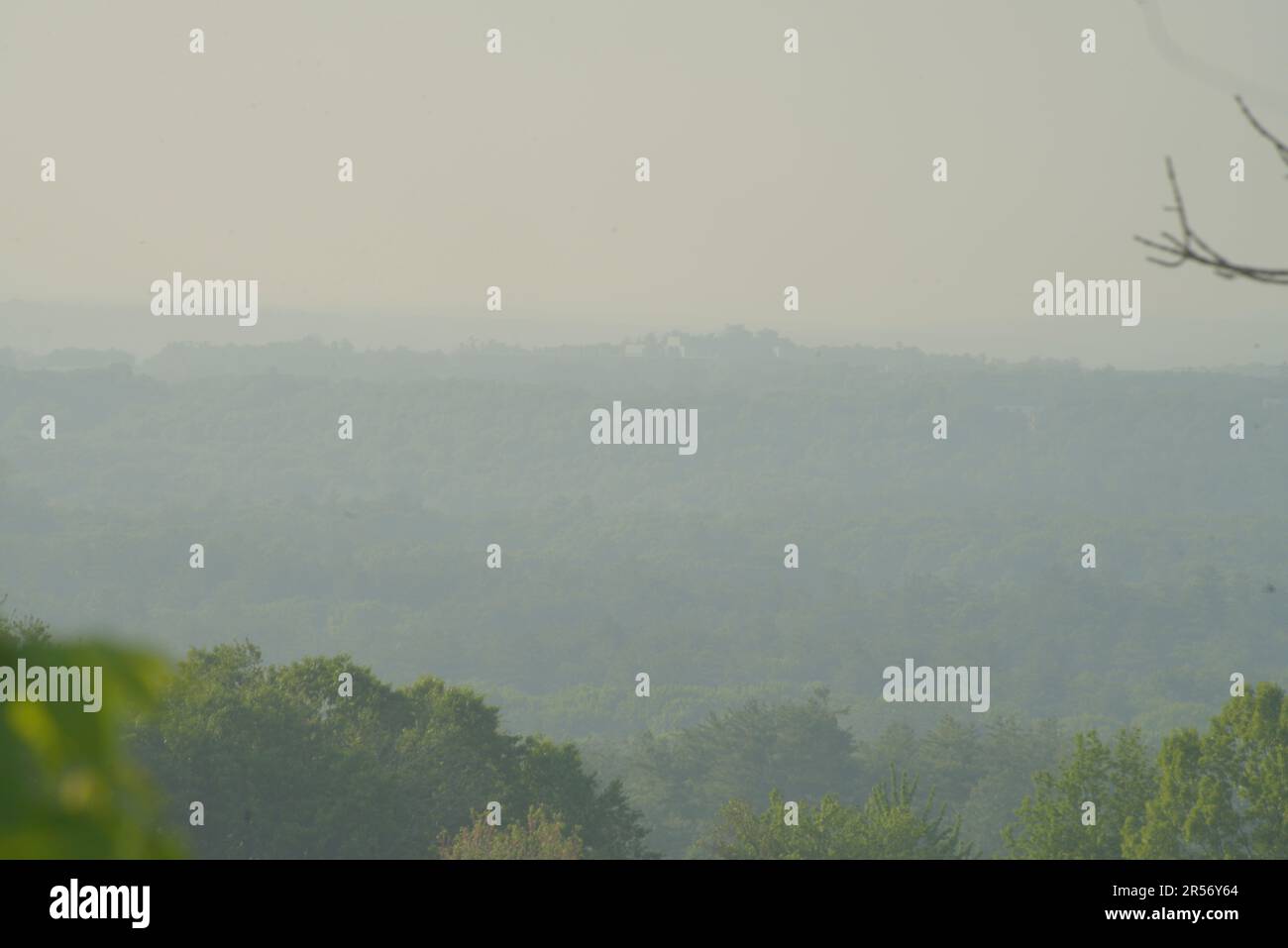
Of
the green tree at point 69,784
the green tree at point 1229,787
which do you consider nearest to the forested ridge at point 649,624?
the green tree at point 1229,787

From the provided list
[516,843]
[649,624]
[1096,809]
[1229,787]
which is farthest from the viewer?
[649,624]

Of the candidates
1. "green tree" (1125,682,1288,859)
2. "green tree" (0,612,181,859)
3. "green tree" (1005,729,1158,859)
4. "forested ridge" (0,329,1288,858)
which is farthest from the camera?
"green tree" (1005,729,1158,859)

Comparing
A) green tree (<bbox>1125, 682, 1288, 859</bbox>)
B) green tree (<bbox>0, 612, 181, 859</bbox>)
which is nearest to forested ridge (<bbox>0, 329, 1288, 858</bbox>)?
green tree (<bbox>1125, 682, 1288, 859</bbox>)

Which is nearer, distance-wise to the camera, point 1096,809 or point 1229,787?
point 1229,787

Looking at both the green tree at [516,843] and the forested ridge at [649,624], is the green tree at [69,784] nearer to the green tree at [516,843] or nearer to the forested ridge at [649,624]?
the green tree at [516,843]

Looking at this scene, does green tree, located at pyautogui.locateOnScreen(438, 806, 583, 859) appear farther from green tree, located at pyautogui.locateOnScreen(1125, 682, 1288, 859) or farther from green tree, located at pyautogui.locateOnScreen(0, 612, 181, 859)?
green tree, located at pyautogui.locateOnScreen(0, 612, 181, 859)

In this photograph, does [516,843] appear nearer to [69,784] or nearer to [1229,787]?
[1229,787]

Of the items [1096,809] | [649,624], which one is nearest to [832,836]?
[1096,809]

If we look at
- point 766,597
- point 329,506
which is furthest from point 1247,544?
point 329,506
